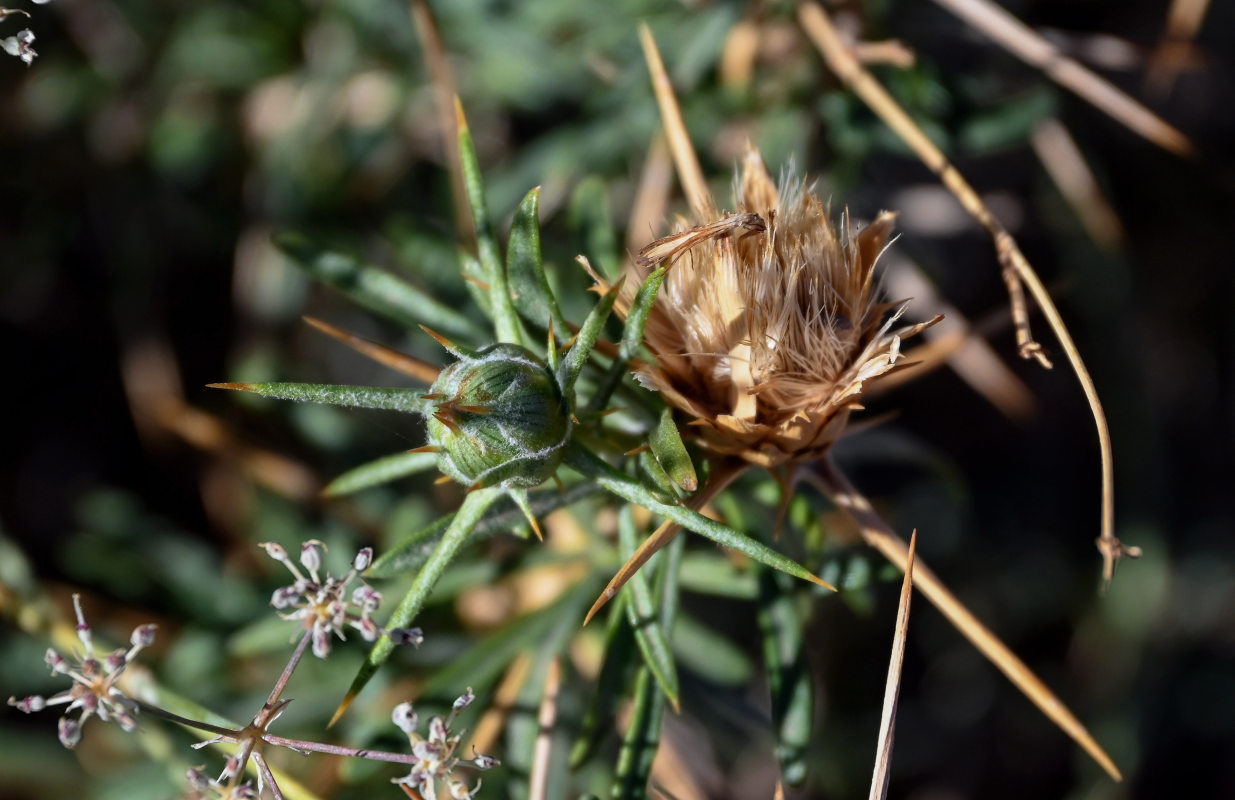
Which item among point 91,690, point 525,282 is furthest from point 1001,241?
point 91,690

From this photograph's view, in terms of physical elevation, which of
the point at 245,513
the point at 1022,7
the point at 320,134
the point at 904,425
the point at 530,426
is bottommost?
the point at 530,426

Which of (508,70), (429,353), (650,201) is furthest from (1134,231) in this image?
(429,353)

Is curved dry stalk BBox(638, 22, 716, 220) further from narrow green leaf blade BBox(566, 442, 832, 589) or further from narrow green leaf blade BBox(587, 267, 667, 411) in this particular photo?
narrow green leaf blade BBox(566, 442, 832, 589)

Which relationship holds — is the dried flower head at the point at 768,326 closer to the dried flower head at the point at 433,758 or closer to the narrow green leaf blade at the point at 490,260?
the narrow green leaf blade at the point at 490,260

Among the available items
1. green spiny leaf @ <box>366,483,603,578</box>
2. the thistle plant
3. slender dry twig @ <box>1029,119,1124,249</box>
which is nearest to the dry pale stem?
the thistle plant

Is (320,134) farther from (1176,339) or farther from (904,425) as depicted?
(1176,339)

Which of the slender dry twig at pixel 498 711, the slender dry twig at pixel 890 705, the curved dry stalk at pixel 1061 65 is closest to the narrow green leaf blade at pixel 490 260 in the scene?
the slender dry twig at pixel 890 705

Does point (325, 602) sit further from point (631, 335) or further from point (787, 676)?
point (787, 676)
